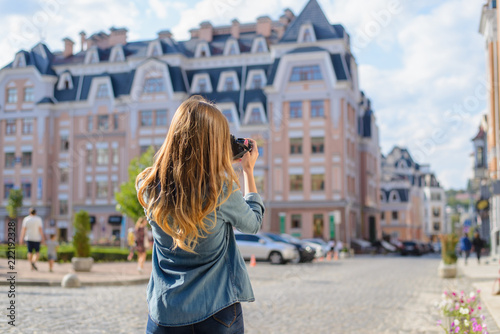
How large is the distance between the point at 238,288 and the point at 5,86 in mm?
59138

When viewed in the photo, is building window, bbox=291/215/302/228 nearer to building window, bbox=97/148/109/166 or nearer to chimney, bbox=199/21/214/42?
building window, bbox=97/148/109/166

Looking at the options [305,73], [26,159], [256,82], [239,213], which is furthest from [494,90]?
[26,159]

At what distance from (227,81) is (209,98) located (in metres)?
2.63

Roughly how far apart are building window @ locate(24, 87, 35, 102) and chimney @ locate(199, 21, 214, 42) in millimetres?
15360

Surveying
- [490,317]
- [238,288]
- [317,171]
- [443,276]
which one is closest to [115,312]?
[490,317]

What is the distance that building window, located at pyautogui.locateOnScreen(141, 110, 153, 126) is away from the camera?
5422cm

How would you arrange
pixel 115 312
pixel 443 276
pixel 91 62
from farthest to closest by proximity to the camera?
1. pixel 91 62
2. pixel 443 276
3. pixel 115 312

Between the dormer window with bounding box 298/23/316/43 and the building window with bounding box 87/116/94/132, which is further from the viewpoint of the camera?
the building window with bounding box 87/116/94/132

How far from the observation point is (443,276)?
64.5 ft

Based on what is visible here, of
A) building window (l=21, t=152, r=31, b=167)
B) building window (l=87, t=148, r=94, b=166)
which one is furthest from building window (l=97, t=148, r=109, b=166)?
building window (l=21, t=152, r=31, b=167)

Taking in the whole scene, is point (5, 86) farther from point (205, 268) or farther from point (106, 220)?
point (205, 268)

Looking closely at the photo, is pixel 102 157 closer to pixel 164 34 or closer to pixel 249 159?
pixel 164 34

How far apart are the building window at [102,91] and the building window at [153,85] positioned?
3.89 meters

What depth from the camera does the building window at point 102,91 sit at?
55719 mm
